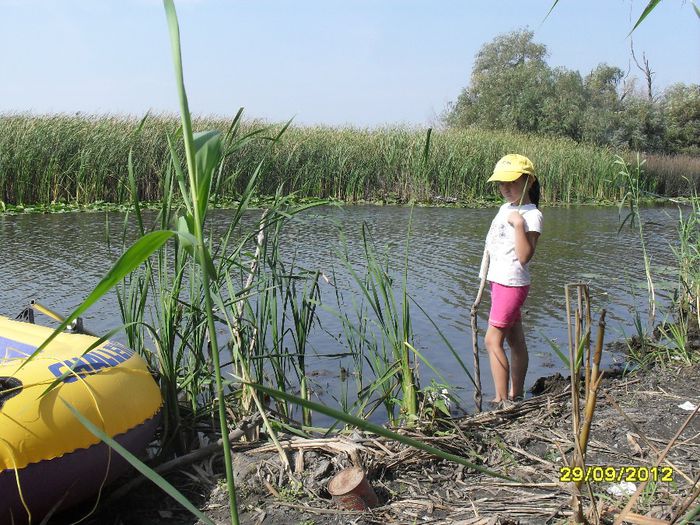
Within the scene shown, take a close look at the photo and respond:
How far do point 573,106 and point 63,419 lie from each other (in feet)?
120

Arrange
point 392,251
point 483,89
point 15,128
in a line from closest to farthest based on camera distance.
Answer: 1. point 392,251
2. point 15,128
3. point 483,89

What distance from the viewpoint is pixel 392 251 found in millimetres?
9453

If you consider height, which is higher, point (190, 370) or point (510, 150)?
point (510, 150)

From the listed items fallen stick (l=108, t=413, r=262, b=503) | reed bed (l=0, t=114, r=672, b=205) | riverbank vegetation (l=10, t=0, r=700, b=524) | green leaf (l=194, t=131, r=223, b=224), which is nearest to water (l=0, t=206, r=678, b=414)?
riverbank vegetation (l=10, t=0, r=700, b=524)

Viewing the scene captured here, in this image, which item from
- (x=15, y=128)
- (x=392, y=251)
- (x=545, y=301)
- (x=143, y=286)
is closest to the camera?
(x=143, y=286)

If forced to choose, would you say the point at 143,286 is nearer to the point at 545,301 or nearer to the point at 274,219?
the point at 274,219

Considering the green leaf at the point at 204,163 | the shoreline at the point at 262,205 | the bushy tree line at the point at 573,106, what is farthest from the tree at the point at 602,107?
the green leaf at the point at 204,163

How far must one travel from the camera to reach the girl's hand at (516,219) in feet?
11.8

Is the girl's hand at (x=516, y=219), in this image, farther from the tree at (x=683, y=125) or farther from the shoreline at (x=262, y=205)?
the tree at (x=683, y=125)

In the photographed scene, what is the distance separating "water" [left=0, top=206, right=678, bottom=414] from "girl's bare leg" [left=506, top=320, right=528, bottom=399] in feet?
1.49

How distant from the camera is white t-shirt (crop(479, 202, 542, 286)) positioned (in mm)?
3645

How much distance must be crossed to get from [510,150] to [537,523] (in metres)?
17.2

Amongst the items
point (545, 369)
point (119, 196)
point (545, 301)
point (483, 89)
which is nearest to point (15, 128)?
point (119, 196)

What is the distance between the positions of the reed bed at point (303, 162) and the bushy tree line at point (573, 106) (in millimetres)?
13330
